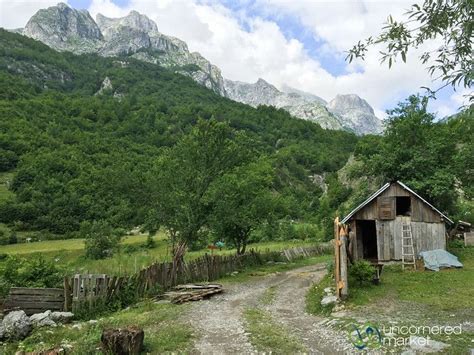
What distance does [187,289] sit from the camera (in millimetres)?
18844

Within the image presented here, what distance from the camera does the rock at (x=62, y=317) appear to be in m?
14.4

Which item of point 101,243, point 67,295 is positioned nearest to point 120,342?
point 67,295

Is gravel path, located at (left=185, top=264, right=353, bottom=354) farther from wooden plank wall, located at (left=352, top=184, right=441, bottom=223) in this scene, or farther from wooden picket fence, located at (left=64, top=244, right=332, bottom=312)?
wooden plank wall, located at (left=352, top=184, right=441, bottom=223)

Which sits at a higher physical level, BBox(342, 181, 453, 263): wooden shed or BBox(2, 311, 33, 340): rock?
BBox(342, 181, 453, 263): wooden shed

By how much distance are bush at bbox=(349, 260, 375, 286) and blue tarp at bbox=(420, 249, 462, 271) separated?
8.67m

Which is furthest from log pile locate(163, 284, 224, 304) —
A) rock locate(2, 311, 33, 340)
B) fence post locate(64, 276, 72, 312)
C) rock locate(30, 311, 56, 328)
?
rock locate(2, 311, 33, 340)

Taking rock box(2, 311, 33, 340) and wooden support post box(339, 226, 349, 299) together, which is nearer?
rock box(2, 311, 33, 340)

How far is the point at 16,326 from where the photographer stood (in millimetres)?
12641

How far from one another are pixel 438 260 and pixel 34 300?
71.2 ft

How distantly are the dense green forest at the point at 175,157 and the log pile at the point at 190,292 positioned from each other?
6422mm

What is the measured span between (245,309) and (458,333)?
7.42 m

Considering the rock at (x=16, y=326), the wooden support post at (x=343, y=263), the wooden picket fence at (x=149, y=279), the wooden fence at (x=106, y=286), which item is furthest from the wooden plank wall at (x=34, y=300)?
the wooden support post at (x=343, y=263)

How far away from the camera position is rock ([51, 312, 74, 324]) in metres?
14.4

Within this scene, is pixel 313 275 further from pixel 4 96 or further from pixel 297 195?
pixel 4 96
